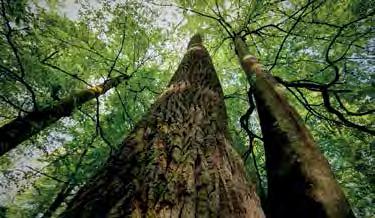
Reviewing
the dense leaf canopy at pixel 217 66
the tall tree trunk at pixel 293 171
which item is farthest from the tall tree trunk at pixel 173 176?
the dense leaf canopy at pixel 217 66

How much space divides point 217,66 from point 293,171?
26.6 feet

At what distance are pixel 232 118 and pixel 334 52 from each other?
3609 millimetres

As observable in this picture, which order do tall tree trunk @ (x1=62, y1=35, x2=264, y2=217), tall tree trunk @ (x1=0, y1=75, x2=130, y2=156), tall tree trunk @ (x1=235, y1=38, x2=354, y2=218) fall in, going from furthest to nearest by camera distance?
tall tree trunk @ (x1=0, y1=75, x2=130, y2=156)
tall tree trunk @ (x1=235, y1=38, x2=354, y2=218)
tall tree trunk @ (x1=62, y1=35, x2=264, y2=217)

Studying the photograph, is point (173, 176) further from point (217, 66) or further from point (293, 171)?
point (217, 66)

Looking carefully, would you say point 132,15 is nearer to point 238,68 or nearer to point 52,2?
point 52,2

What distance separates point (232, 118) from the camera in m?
9.53

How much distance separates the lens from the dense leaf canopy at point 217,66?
536 cm

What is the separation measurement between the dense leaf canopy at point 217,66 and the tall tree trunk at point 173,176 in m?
2.76

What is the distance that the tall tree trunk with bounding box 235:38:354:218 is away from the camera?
230 centimetres

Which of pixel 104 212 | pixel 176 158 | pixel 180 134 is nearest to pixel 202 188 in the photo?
pixel 176 158

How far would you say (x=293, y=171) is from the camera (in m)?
2.66

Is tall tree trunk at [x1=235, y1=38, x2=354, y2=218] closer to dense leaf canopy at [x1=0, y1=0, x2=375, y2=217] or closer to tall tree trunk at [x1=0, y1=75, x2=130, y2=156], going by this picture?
dense leaf canopy at [x1=0, y1=0, x2=375, y2=217]

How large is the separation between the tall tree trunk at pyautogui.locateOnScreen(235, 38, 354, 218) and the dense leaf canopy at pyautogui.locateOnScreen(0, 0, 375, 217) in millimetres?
1569

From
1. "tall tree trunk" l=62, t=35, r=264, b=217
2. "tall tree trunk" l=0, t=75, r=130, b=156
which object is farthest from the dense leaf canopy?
"tall tree trunk" l=62, t=35, r=264, b=217
